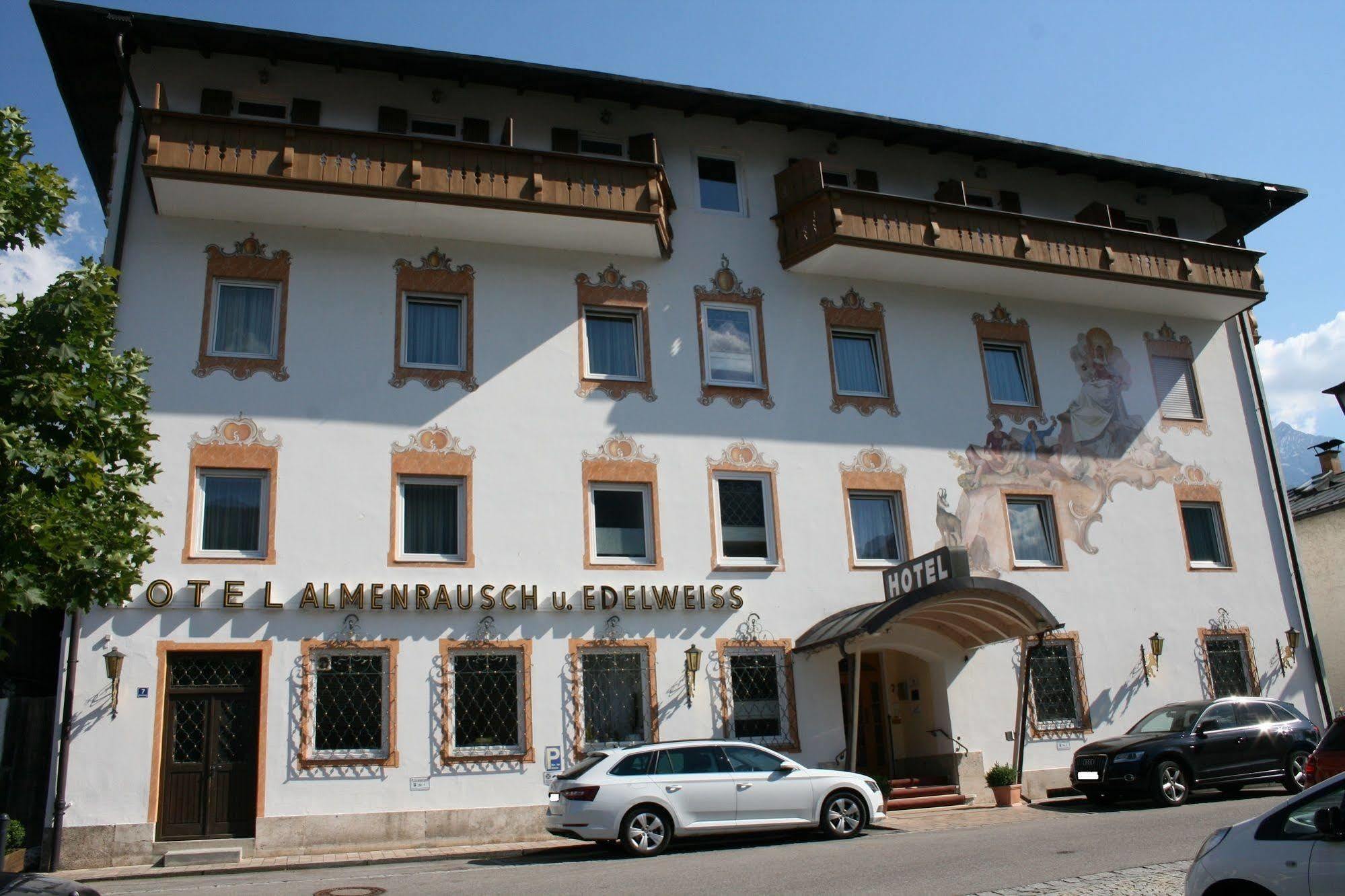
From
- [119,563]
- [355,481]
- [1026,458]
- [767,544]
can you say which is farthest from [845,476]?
[119,563]

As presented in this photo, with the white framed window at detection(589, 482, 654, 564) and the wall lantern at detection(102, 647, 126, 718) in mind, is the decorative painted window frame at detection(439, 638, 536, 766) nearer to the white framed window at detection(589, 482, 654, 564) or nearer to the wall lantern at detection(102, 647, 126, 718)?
the white framed window at detection(589, 482, 654, 564)

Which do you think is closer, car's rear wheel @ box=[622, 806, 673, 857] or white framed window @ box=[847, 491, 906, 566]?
car's rear wheel @ box=[622, 806, 673, 857]

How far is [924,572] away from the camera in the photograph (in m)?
18.5

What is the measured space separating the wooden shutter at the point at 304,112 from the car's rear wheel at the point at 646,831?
44.9 feet

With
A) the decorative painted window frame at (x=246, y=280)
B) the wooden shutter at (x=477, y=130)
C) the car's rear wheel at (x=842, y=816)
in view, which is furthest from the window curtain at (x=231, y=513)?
the car's rear wheel at (x=842, y=816)

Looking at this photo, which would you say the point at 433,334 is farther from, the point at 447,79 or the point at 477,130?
the point at 447,79

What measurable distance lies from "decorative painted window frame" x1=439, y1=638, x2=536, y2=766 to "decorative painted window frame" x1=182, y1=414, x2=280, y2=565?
3225 millimetres

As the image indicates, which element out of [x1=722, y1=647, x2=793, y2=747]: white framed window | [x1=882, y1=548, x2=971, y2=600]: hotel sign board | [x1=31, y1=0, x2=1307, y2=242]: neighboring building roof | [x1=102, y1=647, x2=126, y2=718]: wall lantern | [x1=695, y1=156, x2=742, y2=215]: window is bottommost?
[x1=722, y1=647, x2=793, y2=747]: white framed window

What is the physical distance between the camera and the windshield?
18672 mm

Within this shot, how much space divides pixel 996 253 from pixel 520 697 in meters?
12.8

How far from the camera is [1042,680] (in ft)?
70.5

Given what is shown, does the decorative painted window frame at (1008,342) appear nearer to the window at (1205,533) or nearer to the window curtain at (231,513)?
the window at (1205,533)

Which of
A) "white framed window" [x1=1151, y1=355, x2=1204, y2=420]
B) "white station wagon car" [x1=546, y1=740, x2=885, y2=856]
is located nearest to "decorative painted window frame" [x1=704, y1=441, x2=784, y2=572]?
"white station wagon car" [x1=546, y1=740, x2=885, y2=856]

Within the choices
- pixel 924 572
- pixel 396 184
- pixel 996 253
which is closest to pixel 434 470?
pixel 396 184
